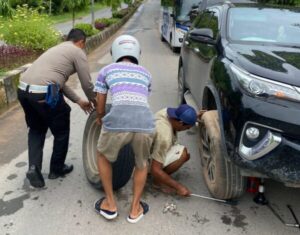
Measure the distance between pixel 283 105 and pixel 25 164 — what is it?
2.98 metres

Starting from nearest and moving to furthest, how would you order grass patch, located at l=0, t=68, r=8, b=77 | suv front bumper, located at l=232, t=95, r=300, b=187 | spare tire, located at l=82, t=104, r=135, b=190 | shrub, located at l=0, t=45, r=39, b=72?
suv front bumper, located at l=232, t=95, r=300, b=187 < spare tire, located at l=82, t=104, r=135, b=190 < grass patch, located at l=0, t=68, r=8, b=77 < shrub, located at l=0, t=45, r=39, b=72

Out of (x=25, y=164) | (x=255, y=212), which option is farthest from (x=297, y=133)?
(x=25, y=164)

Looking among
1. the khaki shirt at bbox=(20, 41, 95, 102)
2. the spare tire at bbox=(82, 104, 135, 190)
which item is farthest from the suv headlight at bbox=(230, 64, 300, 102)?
the khaki shirt at bbox=(20, 41, 95, 102)

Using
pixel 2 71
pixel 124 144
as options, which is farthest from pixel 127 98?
pixel 2 71

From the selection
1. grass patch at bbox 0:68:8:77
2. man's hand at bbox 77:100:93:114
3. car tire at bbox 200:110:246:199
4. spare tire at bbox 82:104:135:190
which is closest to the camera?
car tire at bbox 200:110:246:199

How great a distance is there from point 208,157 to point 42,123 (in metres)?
1.68

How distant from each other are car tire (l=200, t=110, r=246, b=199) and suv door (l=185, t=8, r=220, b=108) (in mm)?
632

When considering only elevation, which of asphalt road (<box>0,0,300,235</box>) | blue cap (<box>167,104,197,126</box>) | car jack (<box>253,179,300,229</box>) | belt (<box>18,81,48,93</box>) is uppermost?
belt (<box>18,81,48,93</box>)

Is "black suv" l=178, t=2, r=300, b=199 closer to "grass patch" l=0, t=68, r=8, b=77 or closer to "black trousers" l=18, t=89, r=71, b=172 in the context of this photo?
"black trousers" l=18, t=89, r=71, b=172

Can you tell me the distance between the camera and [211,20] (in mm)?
5113

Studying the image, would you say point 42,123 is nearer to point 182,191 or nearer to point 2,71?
point 182,191

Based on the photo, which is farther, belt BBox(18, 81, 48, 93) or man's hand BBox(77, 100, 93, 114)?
man's hand BBox(77, 100, 93, 114)

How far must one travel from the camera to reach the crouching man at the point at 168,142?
3830 millimetres

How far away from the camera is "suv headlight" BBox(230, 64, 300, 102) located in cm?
297
